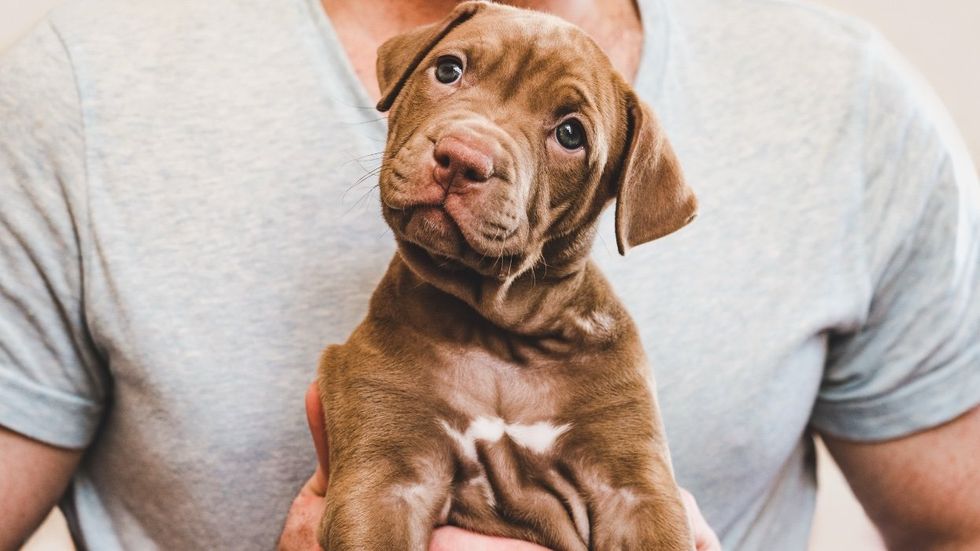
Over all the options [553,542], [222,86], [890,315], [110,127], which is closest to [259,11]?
[222,86]

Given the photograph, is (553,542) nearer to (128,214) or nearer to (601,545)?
(601,545)

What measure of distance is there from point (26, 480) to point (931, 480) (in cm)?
205

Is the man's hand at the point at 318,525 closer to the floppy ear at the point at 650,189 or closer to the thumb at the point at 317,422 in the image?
the thumb at the point at 317,422

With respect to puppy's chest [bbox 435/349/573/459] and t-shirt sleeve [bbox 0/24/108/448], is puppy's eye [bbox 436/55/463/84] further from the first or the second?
t-shirt sleeve [bbox 0/24/108/448]

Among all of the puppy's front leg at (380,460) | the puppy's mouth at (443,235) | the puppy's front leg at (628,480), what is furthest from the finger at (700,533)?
the puppy's mouth at (443,235)

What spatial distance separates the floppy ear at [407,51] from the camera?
1918 millimetres

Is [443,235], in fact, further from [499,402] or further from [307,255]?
[307,255]

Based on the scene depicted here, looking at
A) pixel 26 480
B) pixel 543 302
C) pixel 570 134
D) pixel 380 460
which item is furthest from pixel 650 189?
pixel 26 480

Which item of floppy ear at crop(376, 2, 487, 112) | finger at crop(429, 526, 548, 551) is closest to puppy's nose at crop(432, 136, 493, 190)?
floppy ear at crop(376, 2, 487, 112)

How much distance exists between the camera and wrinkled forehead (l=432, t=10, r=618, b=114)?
1.80 meters

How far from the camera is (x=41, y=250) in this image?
6.93 feet

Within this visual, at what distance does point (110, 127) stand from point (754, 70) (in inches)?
59.6

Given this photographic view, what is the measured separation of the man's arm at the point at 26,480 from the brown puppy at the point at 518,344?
75 cm

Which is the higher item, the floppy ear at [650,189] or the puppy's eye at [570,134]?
the puppy's eye at [570,134]
